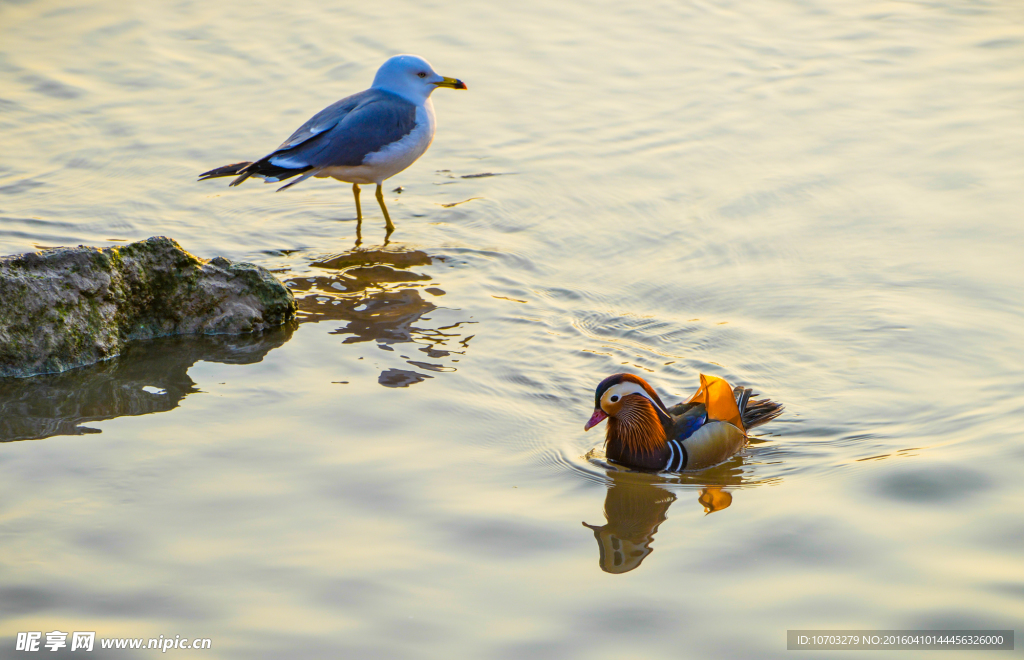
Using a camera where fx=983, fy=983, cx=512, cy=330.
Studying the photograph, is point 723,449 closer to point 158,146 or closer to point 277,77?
point 158,146

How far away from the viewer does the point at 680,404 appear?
5582mm

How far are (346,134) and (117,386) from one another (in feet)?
11.6

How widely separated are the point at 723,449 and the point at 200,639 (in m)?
2.84

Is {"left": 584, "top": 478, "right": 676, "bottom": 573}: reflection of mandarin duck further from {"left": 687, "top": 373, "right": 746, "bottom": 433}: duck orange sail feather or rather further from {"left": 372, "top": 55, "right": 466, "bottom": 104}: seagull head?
{"left": 372, "top": 55, "right": 466, "bottom": 104}: seagull head

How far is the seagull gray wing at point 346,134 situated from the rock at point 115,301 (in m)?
1.84

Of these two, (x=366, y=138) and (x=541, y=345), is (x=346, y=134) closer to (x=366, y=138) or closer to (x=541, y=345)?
(x=366, y=138)

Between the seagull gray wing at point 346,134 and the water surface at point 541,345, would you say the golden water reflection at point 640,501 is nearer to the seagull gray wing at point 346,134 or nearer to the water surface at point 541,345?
the water surface at point 541,345

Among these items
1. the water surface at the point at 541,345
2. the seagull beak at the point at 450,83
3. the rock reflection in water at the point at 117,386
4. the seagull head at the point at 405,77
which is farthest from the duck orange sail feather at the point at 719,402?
the seagull beak at the point at 450,83

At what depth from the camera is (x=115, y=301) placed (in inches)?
247

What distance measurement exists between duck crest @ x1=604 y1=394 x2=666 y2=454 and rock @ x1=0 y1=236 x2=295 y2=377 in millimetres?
2763

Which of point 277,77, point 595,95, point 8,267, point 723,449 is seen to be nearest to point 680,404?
point 723,449

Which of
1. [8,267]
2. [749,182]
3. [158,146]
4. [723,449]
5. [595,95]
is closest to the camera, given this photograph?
[723,449]

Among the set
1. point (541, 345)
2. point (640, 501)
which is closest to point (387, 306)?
point (541, 345)

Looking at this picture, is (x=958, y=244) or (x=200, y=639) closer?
(x=200, y=639)
